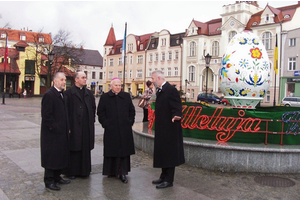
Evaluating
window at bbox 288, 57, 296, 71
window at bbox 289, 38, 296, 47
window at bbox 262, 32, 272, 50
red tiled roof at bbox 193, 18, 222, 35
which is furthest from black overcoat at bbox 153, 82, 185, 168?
red tiled roof at bbox 193, 18, 222, 35

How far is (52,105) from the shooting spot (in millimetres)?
5129

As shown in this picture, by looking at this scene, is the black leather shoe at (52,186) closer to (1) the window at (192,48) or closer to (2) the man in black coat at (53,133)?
(2) the man in black coat at (53,133)

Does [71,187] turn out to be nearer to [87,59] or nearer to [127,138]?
[127,138]

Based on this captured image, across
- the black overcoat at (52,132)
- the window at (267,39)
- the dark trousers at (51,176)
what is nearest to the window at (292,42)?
the window at (267,39)

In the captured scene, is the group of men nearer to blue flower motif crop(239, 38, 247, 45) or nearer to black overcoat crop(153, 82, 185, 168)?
black overcoat crop(153, 82, 185, 168)

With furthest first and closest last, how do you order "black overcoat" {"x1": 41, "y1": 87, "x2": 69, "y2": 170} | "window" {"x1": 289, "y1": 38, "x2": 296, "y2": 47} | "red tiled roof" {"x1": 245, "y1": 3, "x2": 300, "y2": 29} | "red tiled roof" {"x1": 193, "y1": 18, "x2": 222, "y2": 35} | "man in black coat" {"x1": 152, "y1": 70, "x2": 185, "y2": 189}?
"red tiled roof" {"x1": 193, "y1": 18, "x2": 222, "y2": 35}, "red tiled roof" {"x1": 245, "y1": 3, "x2": 300, "y2": 29}, "window" {"x1": 289, "y1": 38, "x2": 296, "y2": 47}, "man in black coat" {"x1": 152, "y1": 70, "x2": 185, "y2": 189}, "black overcoat" {"x1": 41, "y1": 87, "x2": 69, "y2": 170}

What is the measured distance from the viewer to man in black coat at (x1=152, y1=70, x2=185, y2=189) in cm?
532

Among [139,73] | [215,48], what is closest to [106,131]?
[215,48]

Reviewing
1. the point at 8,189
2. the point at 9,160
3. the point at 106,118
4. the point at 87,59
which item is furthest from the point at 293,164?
the point at 87,59

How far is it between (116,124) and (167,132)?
1.06 m

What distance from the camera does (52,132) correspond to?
202 inches

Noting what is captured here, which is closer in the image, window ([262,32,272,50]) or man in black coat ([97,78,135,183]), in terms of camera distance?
man in black coat ([97,78,135,183])

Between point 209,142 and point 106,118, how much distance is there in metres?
2.68

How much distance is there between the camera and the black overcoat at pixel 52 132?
507cm
